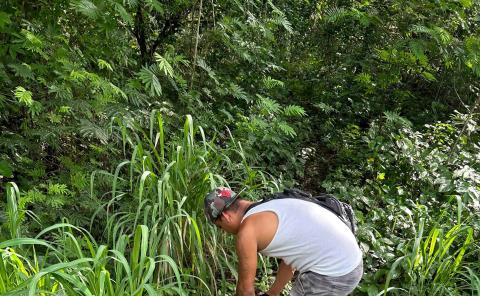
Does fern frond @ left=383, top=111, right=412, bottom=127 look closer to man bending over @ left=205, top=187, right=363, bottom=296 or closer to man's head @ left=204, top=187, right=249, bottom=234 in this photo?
man bending over @ left=205, top=187, right=363, bottom=296

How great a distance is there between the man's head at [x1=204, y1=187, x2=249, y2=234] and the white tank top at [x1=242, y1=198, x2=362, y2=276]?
0.16 ft

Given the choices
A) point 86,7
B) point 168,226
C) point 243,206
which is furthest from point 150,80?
point 243,206

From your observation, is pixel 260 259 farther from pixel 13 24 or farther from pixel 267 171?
pixel 13 24

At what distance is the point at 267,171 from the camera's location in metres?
4.41

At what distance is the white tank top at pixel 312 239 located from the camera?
7.23 feet

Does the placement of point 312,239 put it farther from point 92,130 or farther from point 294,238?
point 92,130

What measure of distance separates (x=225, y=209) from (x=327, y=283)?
0.61 m

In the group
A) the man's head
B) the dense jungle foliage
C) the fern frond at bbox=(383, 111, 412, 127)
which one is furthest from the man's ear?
the fern frond at bbox=(383, 111, 412, 127)

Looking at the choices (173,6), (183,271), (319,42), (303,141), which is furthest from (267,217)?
(319,42)

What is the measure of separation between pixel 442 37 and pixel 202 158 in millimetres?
2474

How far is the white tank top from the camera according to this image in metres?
2.20

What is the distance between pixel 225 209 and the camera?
2223mm

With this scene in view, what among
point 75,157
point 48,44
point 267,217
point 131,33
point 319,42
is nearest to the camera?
point 267,217

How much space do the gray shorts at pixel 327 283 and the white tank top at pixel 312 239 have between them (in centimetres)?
3
